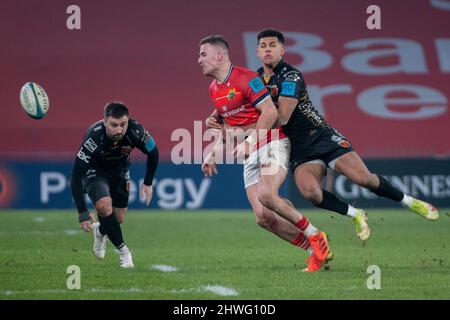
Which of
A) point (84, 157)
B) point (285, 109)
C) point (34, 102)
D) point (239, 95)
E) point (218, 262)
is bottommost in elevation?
point (218, 262)

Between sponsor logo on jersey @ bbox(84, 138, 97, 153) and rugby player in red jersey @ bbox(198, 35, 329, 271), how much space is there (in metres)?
1.25

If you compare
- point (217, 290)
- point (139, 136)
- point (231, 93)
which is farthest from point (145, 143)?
point (217, 290)

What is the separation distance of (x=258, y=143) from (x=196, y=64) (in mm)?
15276

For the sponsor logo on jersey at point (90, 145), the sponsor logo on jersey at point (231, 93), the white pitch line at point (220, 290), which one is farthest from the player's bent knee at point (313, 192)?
the sponsor logo on jersey at point (90, 145)

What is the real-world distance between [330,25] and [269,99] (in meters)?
16.2

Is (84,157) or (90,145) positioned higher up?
(90,145)

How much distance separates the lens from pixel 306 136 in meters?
9.31

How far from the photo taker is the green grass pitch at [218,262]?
24.5 feet

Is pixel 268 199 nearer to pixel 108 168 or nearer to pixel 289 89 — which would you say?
pixel 289 89

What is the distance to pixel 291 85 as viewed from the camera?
890 cm

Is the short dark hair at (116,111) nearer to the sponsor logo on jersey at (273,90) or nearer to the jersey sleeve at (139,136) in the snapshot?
the jersey sleeve at (139,136)

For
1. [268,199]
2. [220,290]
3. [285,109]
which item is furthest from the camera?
[285,109]

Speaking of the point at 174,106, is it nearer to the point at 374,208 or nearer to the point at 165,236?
the point at 374,208
